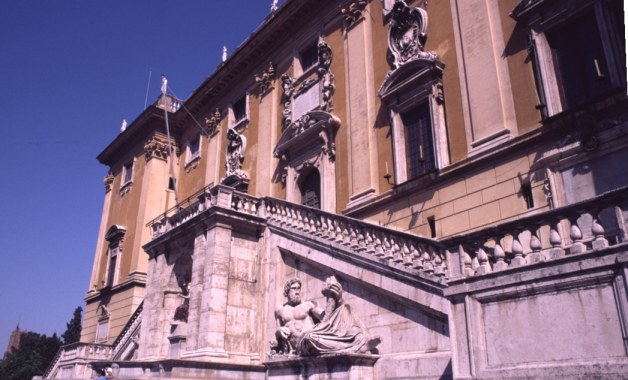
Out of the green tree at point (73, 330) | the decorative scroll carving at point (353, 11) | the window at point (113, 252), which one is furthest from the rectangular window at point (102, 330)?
the green tree at point (73, 330)

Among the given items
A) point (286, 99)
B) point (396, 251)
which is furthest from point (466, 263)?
point (286, 99)

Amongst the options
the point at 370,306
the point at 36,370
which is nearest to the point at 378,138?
the point at 370,306

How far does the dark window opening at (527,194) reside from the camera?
11.9 metres

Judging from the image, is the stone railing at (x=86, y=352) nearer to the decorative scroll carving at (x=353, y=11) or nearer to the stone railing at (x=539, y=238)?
the decorative scroll carving at (x=353, y=11)

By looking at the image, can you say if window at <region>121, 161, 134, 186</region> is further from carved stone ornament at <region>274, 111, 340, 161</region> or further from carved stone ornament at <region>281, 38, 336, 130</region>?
carved stone ornament at <region>274, 111, 340, 161</region>

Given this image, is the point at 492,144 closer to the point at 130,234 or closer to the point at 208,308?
the point at 208,308

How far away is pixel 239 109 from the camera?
25406mm

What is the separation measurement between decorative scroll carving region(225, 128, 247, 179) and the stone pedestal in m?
12.6

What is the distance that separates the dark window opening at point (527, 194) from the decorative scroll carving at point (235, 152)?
13052mm

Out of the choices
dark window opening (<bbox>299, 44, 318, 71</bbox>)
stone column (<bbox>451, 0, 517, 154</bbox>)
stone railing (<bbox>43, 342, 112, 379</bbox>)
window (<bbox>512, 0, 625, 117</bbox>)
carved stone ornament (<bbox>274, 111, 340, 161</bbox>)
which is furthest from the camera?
dark window opening (<bbox>299, 44, 318, 71</bbox>)

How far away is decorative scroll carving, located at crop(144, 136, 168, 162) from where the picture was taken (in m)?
29.5

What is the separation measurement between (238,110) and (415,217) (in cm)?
1336

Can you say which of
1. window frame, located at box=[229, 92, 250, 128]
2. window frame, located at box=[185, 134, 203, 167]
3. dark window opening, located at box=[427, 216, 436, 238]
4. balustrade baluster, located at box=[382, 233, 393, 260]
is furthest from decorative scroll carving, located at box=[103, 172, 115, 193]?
balustrade baluster, located at box=[382, 233, 393, 260]

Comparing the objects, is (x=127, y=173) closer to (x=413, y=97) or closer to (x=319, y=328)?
(x=413, y=97)
